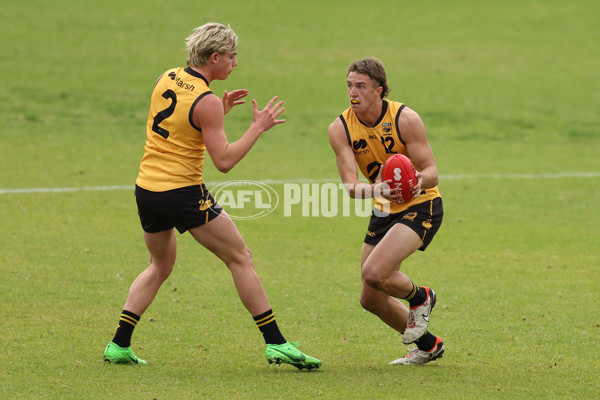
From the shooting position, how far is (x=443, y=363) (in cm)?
671

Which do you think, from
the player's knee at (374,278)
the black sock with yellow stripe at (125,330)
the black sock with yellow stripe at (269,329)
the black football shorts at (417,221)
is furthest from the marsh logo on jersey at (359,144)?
the black sock with yellow stripe at (125,330)

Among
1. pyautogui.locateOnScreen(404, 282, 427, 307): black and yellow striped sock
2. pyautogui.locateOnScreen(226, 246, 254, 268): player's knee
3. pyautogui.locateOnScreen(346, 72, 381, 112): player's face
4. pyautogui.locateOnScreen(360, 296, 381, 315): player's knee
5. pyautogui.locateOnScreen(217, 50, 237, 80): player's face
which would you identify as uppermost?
pyautogui.locateOnScreen(217, 50, 237, 80): player's face

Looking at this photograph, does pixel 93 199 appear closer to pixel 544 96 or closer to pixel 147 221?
pixel 147 221

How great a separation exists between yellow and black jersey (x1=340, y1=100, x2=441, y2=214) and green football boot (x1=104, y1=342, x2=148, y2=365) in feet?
7.41

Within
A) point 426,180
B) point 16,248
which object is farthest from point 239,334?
point 16,248

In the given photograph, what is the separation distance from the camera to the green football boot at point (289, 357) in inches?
247

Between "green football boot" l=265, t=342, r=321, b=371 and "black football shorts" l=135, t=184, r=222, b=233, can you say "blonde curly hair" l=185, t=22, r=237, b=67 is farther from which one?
"green football boot" l=265, t=342, r=321, b=371

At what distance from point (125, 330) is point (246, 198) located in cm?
694

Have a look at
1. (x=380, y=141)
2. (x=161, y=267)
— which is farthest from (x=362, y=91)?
(x=161, y=267)

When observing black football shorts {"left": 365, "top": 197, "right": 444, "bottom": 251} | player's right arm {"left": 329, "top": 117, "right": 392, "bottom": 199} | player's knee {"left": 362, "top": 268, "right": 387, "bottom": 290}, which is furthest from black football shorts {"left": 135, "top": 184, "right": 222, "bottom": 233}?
black football shorts {"left": 365, "top": 197, "right": 444, "bottom": 251}

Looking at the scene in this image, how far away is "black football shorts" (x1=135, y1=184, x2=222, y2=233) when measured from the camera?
6203 millimetres

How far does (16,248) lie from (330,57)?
48.0 ft

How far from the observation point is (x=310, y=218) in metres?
12.2

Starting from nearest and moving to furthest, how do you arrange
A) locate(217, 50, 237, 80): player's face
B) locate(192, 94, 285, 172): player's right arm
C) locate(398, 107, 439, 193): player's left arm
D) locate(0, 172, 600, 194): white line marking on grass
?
locate(192, 94, 285, 172): player's right arm
locate(217, 50, 237, 80): player's face
locate(398, 107, 439, 193): player's left arm
locate(0, 172, 600, 194): white line marking on grass
